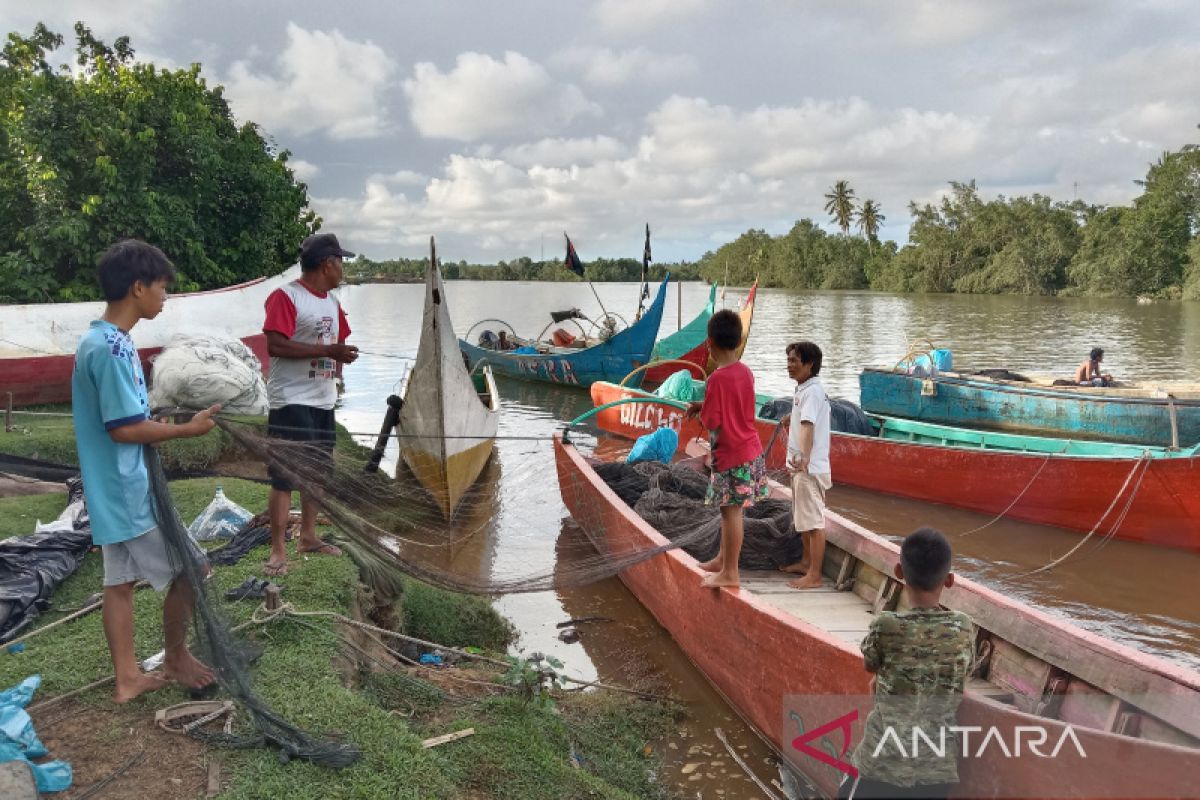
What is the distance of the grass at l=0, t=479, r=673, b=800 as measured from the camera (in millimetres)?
2604

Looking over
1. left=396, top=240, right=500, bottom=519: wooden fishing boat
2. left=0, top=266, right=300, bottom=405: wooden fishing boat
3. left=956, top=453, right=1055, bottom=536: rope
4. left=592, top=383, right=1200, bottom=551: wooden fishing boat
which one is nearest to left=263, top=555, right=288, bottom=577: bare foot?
left=396, top=240, right=500, bottom=519: wooden fishing boat

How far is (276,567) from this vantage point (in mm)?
4047

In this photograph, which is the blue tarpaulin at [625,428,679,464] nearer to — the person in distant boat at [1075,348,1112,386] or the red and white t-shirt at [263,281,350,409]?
the red and white t-shirt at [263,281,350,409]

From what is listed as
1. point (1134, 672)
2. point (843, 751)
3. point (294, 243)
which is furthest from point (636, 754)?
point (294, 243)

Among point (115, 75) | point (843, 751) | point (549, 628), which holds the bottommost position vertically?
point (549, 628)

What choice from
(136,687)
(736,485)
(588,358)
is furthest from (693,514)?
(588,358)

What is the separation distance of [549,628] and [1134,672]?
3.79 meters

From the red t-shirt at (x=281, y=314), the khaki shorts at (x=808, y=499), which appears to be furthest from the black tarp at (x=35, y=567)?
the khaki shorts at (x=808, y=499)

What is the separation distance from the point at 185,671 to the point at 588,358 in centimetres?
1436

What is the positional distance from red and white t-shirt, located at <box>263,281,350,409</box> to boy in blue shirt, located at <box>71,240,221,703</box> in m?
0.90

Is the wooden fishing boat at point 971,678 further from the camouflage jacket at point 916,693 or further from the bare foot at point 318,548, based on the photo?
the bare foot at point 318,548

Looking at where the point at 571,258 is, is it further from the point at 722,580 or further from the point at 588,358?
the point at 722,580

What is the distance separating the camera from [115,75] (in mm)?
13570

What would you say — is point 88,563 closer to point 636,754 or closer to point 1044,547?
point 636,754
